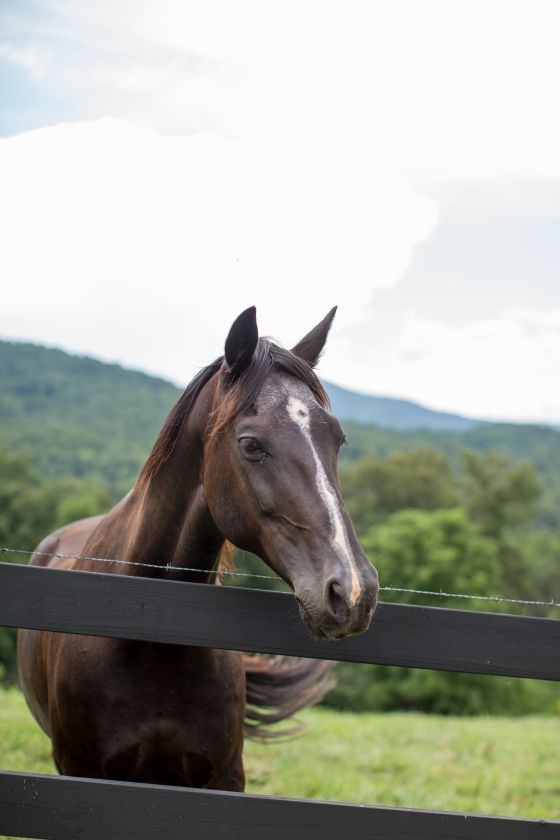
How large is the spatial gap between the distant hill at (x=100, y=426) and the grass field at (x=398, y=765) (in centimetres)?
6192

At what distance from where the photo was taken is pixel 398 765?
7.80 m

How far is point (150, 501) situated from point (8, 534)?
43859 mm

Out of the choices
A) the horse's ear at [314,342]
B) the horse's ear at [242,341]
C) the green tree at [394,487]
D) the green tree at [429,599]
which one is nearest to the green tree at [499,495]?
the green tree at [394,487]

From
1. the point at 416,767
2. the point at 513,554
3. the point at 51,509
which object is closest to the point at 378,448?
the point at 513,554

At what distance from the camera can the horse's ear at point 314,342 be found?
3617 mm

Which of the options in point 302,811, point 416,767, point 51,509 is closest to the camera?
point 302,811

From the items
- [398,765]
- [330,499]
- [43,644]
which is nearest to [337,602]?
[330,499]

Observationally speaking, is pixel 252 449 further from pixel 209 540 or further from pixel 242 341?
pixel 209 540

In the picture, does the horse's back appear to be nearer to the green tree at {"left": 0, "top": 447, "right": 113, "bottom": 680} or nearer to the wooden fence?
the wooden fence

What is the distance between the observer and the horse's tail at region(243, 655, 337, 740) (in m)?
5.12

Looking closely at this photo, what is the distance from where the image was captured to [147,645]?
329cm

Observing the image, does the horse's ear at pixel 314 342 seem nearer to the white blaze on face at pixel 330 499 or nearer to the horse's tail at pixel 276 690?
the white blaze on face at pixel 330 499

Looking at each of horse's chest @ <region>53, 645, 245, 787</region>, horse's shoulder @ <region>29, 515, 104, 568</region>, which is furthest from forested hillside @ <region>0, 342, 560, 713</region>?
horse's shoulder @ <region>29, 515, 104, 568</region>

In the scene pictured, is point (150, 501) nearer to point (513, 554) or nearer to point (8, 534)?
point (8, 534)
